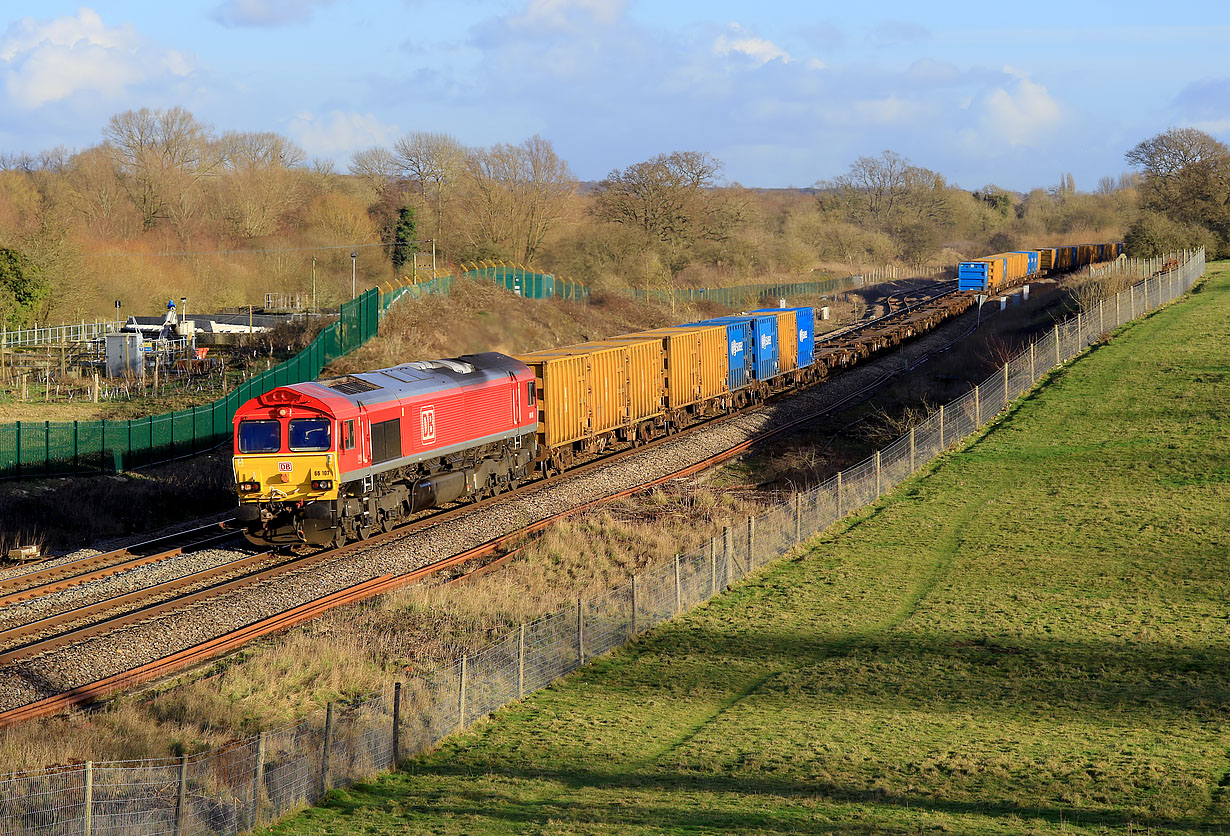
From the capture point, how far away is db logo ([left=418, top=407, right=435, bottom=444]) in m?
24.8

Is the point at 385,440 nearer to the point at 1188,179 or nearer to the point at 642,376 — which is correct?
the point at 642,376

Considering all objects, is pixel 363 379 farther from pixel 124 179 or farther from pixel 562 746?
pixel 124 179

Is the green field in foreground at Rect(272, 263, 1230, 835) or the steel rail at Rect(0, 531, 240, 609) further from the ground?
the steel rail at Rect(0, 531, 240, 609)

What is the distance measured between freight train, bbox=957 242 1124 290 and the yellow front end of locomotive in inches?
2415

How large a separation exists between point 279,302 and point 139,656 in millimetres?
63747

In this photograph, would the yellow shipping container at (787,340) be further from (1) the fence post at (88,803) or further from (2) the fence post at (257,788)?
(1) the fence post at (88,803)

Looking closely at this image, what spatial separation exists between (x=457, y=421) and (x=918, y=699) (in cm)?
1468

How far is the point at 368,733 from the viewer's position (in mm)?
11953

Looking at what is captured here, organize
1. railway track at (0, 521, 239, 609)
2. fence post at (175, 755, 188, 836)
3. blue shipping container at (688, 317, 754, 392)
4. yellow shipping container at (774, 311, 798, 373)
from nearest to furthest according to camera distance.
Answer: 1. fence post at (175, 755, 188, 836)
2. railway track at (0, 521, 239, 609)
3. blue shipping container at (688, 317, 754, 392)
4. yellow shipping container at (774, 311, 798, 373)

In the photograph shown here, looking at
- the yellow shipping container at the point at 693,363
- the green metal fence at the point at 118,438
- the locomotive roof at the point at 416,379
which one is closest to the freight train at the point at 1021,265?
the yellow shipping container at the point at 693,363

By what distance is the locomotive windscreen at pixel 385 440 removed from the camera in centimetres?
2330

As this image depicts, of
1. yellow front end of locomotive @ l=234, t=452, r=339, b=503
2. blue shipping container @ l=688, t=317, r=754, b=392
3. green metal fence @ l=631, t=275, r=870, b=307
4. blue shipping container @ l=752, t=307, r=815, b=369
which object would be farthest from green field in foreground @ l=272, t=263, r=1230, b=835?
green metal fence @ l=631, t=275, r=870, b=307

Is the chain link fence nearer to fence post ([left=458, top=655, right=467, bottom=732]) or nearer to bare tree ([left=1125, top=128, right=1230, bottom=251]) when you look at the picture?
fence post ([left=458, top=655, right=467, bottom=732])

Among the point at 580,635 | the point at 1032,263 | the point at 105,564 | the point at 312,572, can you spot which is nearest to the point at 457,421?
the point at 312,572
